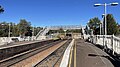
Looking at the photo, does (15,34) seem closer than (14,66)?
No

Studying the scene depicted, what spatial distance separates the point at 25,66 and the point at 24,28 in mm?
152246

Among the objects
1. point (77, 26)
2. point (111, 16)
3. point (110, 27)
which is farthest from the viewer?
point (77, 26)

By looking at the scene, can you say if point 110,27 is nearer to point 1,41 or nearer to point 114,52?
point 1,41

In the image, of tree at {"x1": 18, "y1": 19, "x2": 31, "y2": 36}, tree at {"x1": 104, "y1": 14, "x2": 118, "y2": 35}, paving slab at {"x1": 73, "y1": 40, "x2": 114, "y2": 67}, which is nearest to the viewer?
paving slab at {"x1": 73, "y1": 40, "x2": 114, "y2": 67}

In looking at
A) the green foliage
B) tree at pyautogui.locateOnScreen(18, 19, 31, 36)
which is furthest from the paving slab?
Answer: tree at pyautogui.locateOnScreen(18, 19, 31, 36)

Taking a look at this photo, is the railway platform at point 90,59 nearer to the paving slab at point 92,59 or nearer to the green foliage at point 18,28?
the paving slab at point 92,59

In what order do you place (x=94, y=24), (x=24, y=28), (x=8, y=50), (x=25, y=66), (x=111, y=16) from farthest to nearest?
(x=24, y=28), (x=94, y=24), (x=111, y=16), (x=8, y=50), (x=25, y=66)

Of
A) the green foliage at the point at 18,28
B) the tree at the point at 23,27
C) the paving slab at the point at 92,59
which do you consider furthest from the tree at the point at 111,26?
the paving slab at the point at 92,59

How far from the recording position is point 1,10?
243 ft

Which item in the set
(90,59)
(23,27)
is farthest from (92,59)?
(23,27)

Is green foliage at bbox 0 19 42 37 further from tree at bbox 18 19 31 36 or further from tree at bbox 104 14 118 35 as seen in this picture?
tree at bbox 104 14 118 35

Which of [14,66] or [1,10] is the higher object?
[1,10]

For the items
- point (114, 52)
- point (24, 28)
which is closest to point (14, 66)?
point (114, 52)

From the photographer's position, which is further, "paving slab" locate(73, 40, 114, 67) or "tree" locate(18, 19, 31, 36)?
"tree" locate(18, 19, 31, 36)
